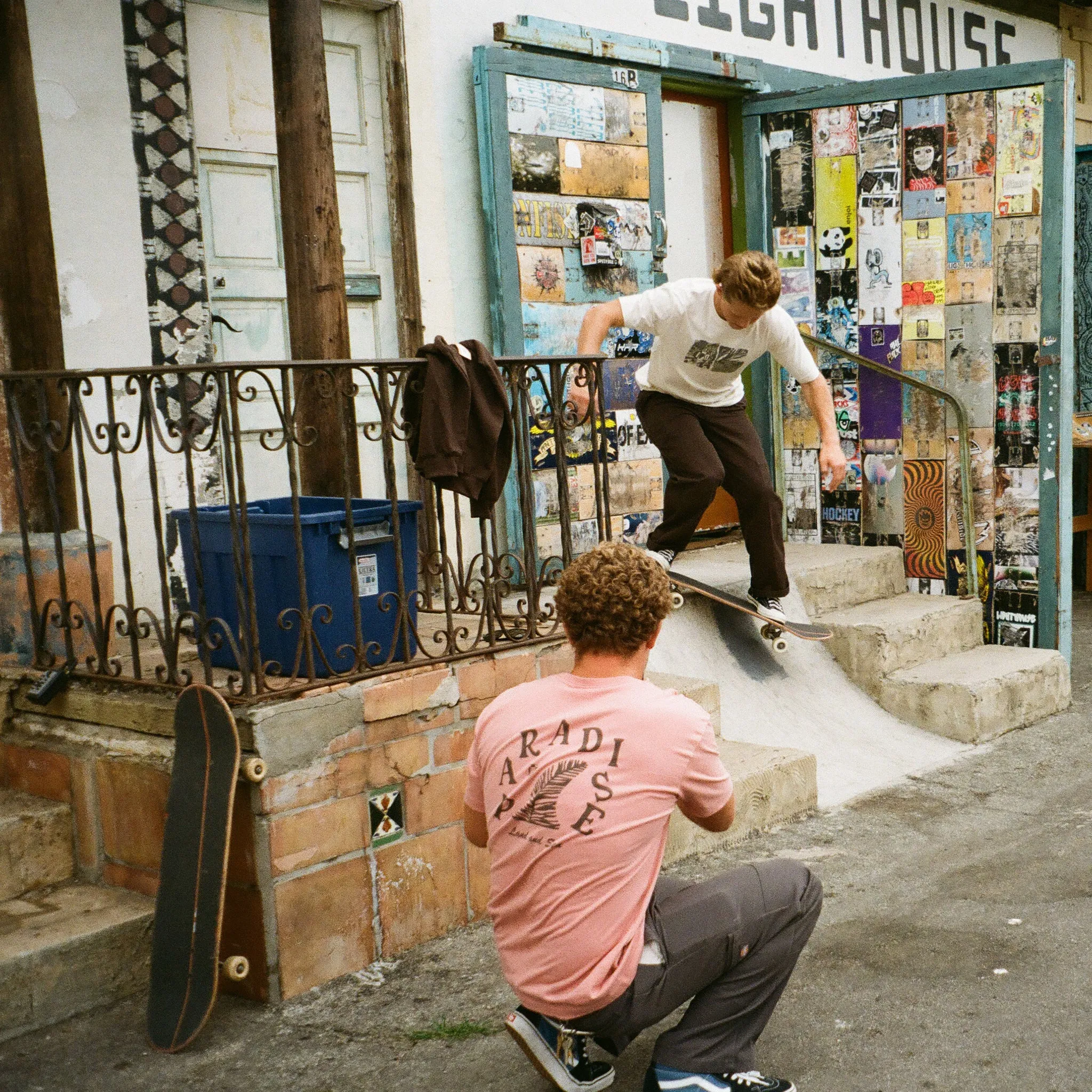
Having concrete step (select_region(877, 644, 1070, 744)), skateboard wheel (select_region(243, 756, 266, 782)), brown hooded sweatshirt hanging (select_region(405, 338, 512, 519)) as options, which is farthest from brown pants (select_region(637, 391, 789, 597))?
skateboard wheel (select_region(243, 756, 266, 782))

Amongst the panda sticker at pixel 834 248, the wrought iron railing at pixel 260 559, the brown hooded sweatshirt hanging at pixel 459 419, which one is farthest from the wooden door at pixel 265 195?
the panda sticker at pixel 834 248

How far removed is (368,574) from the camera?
3.94 meters

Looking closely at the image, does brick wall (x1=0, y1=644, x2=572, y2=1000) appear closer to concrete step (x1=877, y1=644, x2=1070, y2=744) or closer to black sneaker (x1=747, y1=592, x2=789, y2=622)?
black sneaker (x1=747, y1=592, x2=789, y2=622)

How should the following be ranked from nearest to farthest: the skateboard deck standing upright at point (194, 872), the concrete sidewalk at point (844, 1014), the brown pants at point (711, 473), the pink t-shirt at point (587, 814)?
1. the pink t-shirt at point (587, 814)
2. the concrete sidewalk at point (844, 1014)
3. the skateboard deck standing upright at point (194, 872)
4. the brown pants at point (711, 473)

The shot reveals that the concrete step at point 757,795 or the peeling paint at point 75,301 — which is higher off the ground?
the peeling paint at point 75,301

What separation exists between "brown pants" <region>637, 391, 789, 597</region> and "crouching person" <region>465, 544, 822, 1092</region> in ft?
9.33

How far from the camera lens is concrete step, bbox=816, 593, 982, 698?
6.17m

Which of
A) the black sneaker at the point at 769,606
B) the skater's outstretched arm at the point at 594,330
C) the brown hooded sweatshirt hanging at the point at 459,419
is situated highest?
the skater's outstretched arm at the point at 594,330

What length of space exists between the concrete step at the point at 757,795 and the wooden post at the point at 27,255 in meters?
2.32

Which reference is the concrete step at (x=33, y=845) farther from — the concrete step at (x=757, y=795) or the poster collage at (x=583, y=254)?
the poster collage at (x=583, y=254)

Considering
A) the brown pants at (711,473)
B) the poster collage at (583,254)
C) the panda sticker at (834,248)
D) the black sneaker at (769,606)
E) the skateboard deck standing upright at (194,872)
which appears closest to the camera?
the skateboard deck standing upright at (194,872)

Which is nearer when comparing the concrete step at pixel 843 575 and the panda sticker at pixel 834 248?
the concrete step at pixel 843 575

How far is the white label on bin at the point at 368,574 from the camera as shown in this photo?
3908 mm

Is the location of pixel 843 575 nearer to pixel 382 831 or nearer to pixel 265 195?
pixel 265 195
